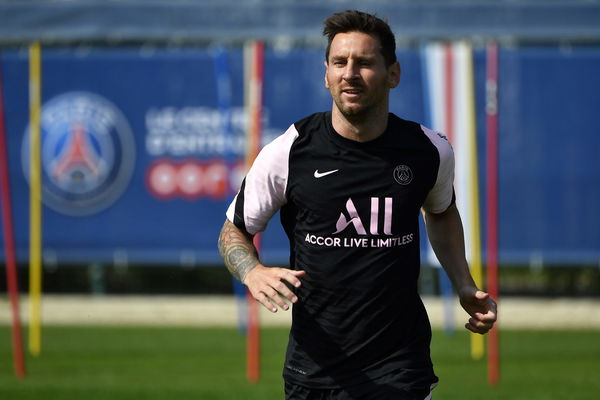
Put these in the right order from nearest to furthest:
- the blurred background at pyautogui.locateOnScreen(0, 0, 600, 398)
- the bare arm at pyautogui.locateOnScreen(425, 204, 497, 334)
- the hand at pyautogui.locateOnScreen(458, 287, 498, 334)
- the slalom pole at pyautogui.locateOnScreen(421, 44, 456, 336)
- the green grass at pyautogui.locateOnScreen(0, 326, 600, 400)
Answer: the hand at pyautogui.locateOnScreen(458, 287, 498, 334), the bare arm at pyautogui.locateOnScreen(425, 204, 497, 334), the green grass at pyautogui.locateOnScreen(0, 326, 600, 400), the slalom pole at pyautogui.locateOnScreen(421, 44, 456, 336), the blurred background at pyautogui.locateOnScreen(0, 0, 600, 398)

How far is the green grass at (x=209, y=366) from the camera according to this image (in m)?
9.91

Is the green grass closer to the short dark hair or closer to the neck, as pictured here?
the neck

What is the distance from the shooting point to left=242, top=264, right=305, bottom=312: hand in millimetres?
3900

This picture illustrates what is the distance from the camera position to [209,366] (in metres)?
11.9

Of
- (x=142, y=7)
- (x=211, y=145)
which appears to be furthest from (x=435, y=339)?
(x=142, y=7)

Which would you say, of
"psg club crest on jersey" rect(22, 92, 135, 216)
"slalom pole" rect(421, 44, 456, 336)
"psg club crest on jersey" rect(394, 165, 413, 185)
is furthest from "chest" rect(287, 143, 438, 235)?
"psg club crest on jersey" rect(22, 92, 135, 216)

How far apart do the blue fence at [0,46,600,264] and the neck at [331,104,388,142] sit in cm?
1062

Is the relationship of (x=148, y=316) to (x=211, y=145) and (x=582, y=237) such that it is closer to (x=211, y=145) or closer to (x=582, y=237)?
(x=211, y=145)

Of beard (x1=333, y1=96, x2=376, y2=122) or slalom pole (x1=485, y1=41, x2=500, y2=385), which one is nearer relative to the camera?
beard (x1=333, y1=96, x2=376, y2=122)

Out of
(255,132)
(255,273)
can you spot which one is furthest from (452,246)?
(255,132)

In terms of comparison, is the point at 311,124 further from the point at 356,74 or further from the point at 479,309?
the point at 479,309

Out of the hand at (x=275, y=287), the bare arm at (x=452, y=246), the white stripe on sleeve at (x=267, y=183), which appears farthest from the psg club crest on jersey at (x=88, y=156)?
the hand at (x=275, y=287)

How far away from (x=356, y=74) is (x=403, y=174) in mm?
441

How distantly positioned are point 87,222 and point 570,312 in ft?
22.2
